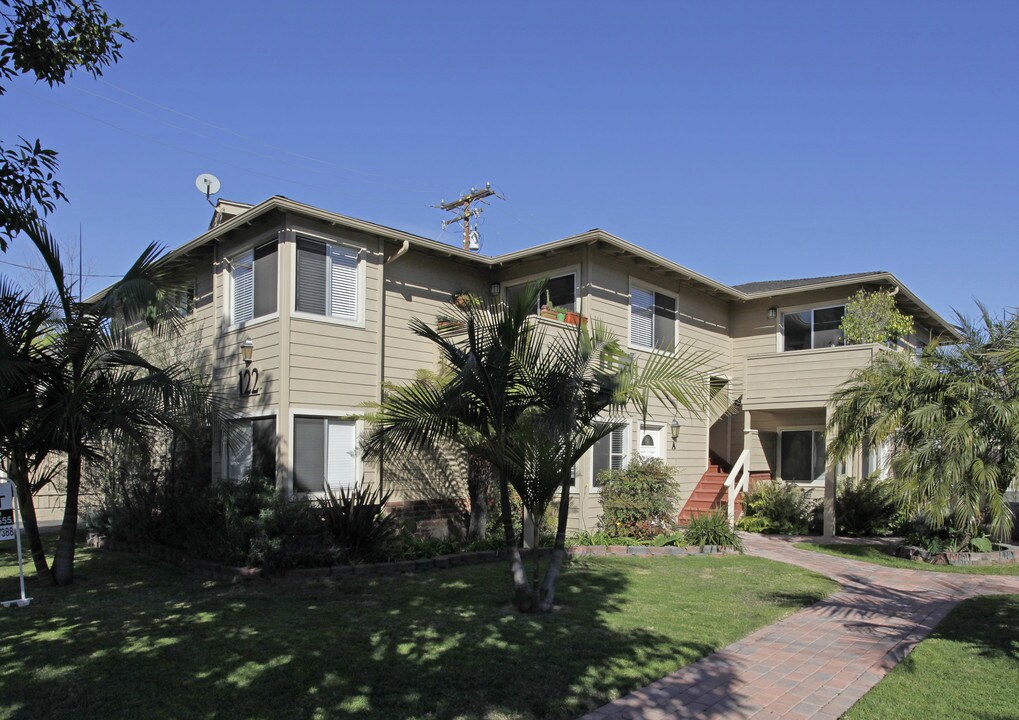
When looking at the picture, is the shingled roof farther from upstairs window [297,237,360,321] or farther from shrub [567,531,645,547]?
upstairs window [297,237,360,321]

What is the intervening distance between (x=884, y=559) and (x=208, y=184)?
14.9 m

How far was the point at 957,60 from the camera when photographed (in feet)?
37.9

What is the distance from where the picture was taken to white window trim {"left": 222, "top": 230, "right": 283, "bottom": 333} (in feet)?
39.2

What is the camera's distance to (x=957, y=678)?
5.95 meters

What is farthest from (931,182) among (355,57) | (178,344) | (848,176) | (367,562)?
(178,344)

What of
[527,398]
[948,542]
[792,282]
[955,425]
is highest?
[792,282]

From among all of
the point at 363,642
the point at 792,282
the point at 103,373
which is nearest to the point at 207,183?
the point at 103,373

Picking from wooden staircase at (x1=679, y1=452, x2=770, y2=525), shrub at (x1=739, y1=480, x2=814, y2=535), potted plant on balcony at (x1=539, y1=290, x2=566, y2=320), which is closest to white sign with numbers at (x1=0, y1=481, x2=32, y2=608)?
potted plant on balcony at (x1=539, y1=290, x2=566, y2=320)

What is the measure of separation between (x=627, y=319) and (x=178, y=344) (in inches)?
376

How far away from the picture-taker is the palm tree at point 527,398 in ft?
25.1

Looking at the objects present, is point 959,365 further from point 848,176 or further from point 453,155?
point 453,155

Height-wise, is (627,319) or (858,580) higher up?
(627,319)

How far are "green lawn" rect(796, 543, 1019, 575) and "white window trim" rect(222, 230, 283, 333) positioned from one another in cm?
1109

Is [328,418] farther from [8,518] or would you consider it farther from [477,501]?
[8,518]
